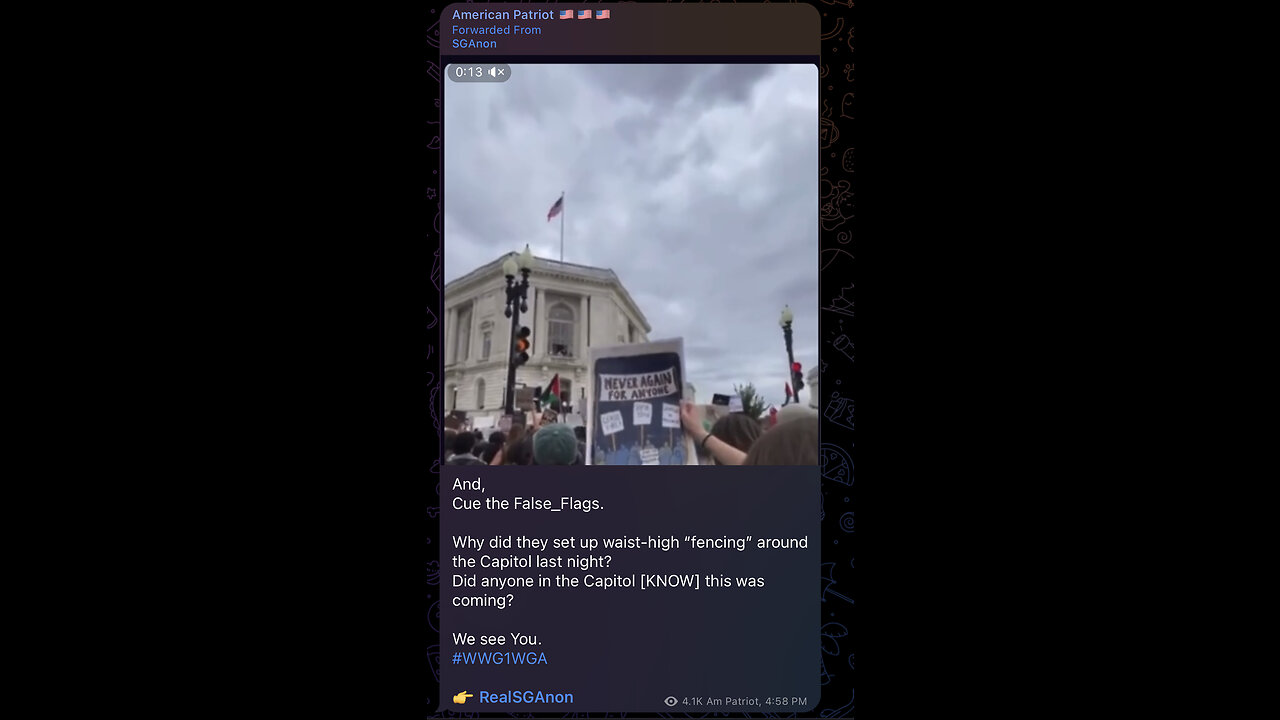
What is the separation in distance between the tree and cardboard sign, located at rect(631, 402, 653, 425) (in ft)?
1.38

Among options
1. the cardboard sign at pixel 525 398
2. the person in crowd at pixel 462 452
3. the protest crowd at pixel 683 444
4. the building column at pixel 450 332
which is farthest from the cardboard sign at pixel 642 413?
the building column at pixel 450 332

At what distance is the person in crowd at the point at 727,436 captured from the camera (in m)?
3.03

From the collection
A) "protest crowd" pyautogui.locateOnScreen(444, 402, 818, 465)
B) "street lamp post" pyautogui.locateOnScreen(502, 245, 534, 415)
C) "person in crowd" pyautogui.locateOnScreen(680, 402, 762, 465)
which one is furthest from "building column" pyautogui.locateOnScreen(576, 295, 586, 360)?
"person in crowd" pyautogui.locateOnScreen(680, 402, 762, 465)

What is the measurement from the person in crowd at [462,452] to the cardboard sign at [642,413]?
77 cm

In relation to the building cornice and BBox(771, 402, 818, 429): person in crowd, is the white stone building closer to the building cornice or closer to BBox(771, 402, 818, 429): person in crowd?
the building cornice

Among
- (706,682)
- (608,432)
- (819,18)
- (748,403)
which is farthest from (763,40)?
(706,682)

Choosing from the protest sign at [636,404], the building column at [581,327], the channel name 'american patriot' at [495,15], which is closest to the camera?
the building column at [581,327]

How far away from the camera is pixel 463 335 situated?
309 cm

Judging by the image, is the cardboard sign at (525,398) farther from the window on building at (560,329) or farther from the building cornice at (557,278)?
the building cornice at (557,278)

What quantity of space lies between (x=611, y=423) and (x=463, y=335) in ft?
2.73

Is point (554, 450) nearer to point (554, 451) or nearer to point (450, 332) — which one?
point (554, 451)

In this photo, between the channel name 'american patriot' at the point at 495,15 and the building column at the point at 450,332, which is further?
the channel name 'american patriot' at the point at 495,15

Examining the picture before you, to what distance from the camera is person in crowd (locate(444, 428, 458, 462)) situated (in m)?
3.04

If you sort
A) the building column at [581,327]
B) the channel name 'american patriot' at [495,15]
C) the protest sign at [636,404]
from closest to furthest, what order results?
the building column at [581,327], the protest sign at [636,404], the channel name 'american patriot' at [495,15]
